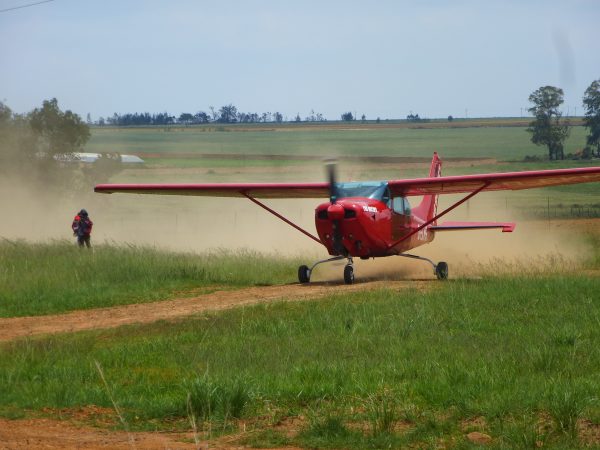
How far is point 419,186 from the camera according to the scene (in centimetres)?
2225

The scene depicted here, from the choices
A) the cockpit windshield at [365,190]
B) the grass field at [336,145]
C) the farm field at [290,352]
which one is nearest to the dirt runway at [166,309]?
the farm field at [290,352]

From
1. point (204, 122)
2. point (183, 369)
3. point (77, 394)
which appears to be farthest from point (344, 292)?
point (204, 122)

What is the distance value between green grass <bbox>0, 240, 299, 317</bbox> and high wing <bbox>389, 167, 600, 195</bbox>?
10.8 feet

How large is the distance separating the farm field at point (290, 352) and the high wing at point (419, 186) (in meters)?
1.61

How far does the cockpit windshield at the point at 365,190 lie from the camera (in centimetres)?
2184

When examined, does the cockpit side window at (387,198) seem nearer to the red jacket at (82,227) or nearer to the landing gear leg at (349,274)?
the landing gear leg at (349,274)

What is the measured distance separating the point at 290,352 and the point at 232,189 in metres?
11.3

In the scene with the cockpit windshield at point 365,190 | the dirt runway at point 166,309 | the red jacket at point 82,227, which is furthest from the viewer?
the red jacket at point 82,227

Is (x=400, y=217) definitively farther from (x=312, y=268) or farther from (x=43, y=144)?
(x=43, y=144)

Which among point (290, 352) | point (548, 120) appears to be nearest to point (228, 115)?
point (548, 120)

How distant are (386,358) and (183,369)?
7.03 ft

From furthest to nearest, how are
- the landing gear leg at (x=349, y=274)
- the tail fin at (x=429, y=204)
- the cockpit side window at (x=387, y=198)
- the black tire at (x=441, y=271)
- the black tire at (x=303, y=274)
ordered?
the tail fin at (x=429, y=204)
the black tire at (x=441, y=271)
the cockpit side window at (x=387, y=198)
the black tire at (x=303, y=274)
the landing gear leg at (x=349, y=274)

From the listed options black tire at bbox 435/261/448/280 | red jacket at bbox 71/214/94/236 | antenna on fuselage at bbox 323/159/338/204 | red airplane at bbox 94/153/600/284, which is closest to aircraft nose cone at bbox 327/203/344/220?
red airplane at bbox 94/153/600/284

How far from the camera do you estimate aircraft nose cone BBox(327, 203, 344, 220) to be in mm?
20703
